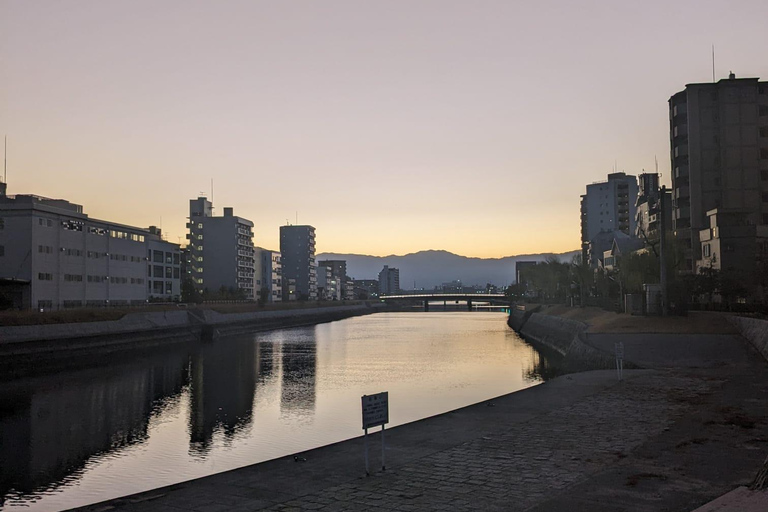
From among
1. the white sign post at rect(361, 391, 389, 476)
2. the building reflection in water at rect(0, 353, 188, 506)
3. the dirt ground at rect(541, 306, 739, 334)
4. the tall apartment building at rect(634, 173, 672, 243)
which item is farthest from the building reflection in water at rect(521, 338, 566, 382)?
the tall apartment building at rect(634, 173, 672, 243)

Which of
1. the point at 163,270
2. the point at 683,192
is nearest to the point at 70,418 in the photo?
the point at 683,192

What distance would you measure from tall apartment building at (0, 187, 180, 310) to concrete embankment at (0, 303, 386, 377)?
38.0 ft

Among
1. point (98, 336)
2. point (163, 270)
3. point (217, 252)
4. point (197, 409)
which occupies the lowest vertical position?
point (197, 409)

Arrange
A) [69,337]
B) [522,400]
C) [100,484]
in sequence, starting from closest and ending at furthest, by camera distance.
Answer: [100,484] < [522,400] < [69,337]

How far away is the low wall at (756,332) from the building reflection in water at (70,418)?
3409 centimetres

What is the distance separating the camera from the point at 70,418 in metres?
33.6

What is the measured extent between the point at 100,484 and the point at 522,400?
51.9 feet

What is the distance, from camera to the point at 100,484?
21.4 meters

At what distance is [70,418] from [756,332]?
39968 millimetres

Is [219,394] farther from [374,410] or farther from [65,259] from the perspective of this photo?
[65,259]

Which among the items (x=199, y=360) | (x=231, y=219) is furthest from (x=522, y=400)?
(x=231, y=219)

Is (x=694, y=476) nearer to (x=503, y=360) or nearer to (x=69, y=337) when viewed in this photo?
(x=503, y=360)

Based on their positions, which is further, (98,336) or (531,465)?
(98,336)

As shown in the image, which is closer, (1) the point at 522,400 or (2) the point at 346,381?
(1) the point at 522,400
